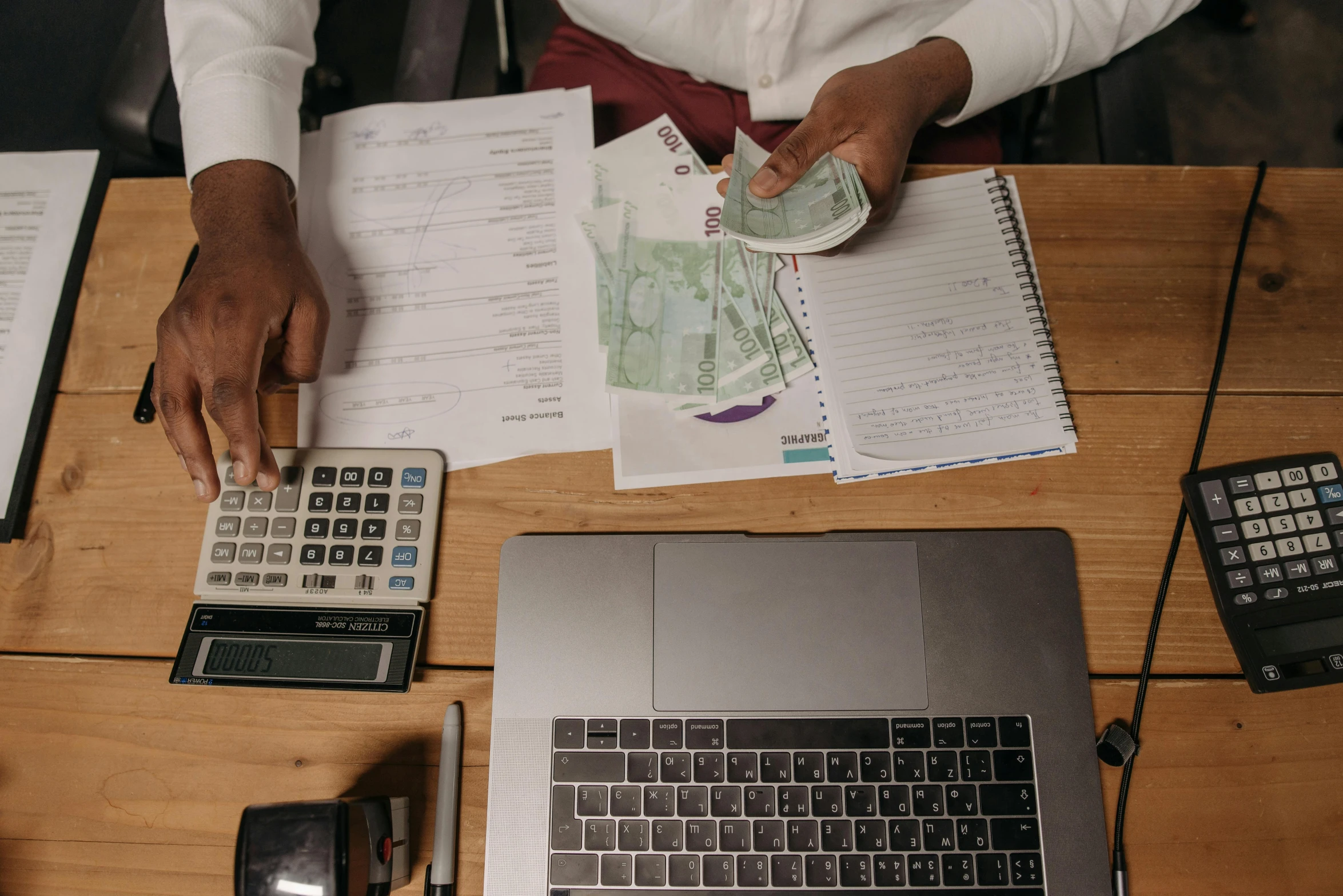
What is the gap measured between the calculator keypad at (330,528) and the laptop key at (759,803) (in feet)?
1.02

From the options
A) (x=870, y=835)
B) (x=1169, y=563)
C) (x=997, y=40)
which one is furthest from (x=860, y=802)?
(x=997, y=40)

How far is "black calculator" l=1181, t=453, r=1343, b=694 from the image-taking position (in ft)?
1.92

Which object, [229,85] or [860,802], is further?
[229,85]

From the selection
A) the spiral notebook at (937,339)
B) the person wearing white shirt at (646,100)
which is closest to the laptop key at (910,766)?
the spiral notebook at (937,339)

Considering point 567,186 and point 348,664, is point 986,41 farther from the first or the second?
point 348,664

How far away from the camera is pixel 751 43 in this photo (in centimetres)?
81

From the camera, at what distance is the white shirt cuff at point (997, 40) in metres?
Answer: 0.73

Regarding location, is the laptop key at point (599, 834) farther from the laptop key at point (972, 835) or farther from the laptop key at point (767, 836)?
the laptop key at point (972, 835)

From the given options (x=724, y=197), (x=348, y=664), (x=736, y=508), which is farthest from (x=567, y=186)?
(x=348, y=664)

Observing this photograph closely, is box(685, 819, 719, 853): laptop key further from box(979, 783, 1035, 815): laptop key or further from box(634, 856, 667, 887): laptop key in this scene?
box(979, 783, 1035, 815): laptop key

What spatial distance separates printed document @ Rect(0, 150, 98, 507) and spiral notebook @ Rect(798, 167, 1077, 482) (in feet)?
2.41

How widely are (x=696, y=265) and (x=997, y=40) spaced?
379 mm

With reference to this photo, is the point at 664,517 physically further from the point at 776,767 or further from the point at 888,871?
the point at 888,871

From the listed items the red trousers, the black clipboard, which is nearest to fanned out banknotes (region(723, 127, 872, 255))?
the red trousers
